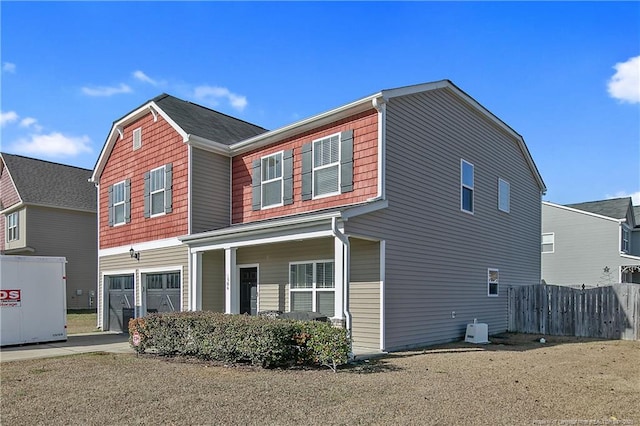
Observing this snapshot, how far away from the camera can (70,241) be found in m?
26.3

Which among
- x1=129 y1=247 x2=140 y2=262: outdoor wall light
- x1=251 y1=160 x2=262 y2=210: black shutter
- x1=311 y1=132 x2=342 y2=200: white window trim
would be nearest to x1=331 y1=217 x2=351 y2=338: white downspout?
x1=311 y1=132 x2=342 y2=200: white window trim

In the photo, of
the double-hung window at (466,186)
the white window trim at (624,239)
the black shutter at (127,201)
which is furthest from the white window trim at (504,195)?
the white window trim at (624,239)

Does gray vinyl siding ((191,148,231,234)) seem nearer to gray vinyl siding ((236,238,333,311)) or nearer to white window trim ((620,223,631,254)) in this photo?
gray vinyl siding ((236,238,333,311))

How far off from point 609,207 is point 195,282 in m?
24.4

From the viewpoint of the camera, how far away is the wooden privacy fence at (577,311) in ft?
45.8

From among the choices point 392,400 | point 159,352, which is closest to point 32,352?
point 159,352

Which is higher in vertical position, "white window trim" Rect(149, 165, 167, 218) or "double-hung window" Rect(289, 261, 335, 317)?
"white window trim" Rect(149, 165, 167, 218)

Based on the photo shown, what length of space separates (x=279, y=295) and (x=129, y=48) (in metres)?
7.13

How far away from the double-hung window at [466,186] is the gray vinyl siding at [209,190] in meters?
7.06

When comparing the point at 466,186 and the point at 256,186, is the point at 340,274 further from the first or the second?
the point at 466,186

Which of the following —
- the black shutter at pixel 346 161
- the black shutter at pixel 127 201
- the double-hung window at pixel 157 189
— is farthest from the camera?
the black shutter at pixel 127 201

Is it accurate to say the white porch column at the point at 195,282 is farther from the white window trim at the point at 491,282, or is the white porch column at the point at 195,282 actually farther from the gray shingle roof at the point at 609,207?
the gray shingle roof at the point at 609,207

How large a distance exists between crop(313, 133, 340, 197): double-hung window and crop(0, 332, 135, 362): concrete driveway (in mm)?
6017

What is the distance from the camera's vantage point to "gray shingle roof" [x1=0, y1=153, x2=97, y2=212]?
2575 centimetres
